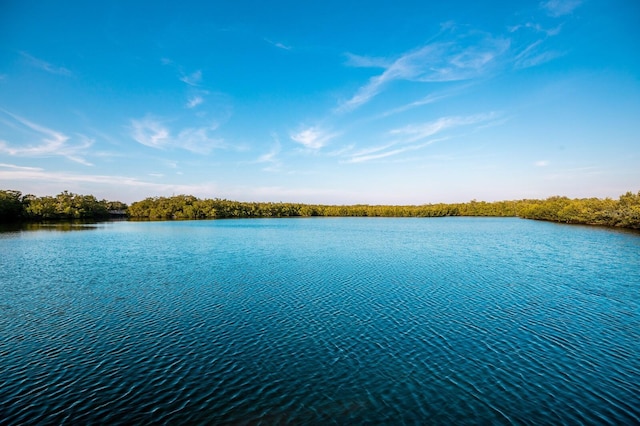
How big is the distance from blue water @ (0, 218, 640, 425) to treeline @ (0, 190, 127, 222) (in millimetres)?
104141

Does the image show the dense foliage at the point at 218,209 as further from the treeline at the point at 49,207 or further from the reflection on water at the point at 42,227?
the reflection on water at the point at 42,227

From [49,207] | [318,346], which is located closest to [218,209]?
[49,207]

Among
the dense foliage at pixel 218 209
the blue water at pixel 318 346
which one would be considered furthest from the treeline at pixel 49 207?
the blue water at pixel 318 346

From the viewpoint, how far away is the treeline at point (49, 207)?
10614 cm

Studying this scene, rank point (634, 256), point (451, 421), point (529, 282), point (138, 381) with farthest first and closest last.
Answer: point (634, 256)
point (529, 282)
point (138, 381)
point (451, 421)

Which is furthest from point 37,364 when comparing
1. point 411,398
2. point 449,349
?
point 449,349

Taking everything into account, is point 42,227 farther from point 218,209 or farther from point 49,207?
point 218,209

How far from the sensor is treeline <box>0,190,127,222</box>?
348 ft

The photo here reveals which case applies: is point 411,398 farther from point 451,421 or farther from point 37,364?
point 37,364

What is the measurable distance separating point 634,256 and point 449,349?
44120 millimetres

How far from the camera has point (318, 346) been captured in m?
15.7

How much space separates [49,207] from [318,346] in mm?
146600

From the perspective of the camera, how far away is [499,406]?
1104cm

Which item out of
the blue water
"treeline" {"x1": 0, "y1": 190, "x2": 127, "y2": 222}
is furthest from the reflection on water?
the blue water
